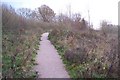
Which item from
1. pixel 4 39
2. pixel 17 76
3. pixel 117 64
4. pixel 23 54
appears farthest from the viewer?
pixel 4 39

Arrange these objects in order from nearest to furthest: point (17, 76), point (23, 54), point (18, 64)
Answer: point (17, 76)
point (18, 64)
point (23, 54)

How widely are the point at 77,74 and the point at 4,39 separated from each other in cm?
964

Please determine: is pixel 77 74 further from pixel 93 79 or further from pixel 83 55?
pixel 83 55

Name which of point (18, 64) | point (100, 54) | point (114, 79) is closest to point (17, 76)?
point (18, 64)

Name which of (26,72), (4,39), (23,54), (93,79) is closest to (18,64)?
(26,72)

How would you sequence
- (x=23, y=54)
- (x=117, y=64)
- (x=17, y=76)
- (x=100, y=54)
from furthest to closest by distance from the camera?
(x=23, y=54) → (x=100, y=54) → (x=117, y=64) → (x=17, y=76)

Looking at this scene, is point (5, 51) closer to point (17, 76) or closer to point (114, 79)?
point (17, 76)

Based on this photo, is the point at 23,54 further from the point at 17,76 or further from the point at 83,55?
the point at 17,76

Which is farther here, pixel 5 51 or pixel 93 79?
pixel 5 51

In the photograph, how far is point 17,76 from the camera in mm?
11594

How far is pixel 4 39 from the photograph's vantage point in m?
20.8

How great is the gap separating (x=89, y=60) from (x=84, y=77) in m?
2.81

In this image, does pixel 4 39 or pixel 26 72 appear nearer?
pixel 26 72

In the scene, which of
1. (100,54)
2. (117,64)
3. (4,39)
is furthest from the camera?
(4,39)
